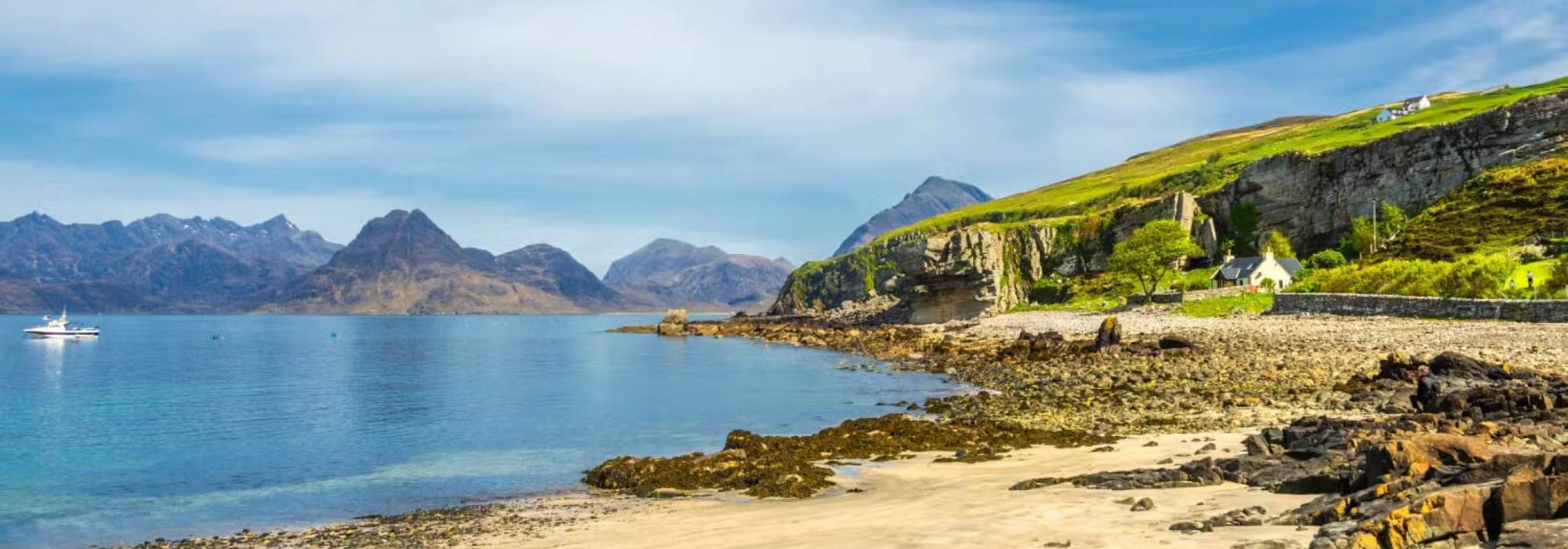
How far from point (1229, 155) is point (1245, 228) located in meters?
74.1

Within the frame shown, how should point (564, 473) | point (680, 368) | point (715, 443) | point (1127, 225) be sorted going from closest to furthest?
point (564, 473), point (715, 443), point (680, 368), point (1127, 225)

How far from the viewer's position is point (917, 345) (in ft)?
223

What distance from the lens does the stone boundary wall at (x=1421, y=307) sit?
124ft

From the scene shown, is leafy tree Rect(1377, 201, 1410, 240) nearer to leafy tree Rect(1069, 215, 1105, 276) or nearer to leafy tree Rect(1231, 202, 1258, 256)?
leafy tree Rect(1231, 202, 1258, 256)

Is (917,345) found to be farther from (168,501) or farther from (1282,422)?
(168,501)

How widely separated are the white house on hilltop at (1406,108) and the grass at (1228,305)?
10892 centimetres

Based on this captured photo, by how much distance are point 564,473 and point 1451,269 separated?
164 feet

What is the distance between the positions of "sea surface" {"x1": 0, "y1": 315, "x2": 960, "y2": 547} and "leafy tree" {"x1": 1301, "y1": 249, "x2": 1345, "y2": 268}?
1906 inches

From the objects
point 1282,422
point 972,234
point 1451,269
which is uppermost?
point 972,234

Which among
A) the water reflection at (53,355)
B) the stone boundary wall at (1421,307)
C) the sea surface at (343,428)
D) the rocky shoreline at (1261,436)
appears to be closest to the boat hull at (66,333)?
the water reflection at (53,355)

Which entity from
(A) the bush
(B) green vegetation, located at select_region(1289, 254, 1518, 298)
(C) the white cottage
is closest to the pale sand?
(A) the bush

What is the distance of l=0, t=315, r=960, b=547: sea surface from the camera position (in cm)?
2219

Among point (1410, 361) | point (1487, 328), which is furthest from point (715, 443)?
point (1487, 328)

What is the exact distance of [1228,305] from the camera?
216 ft
